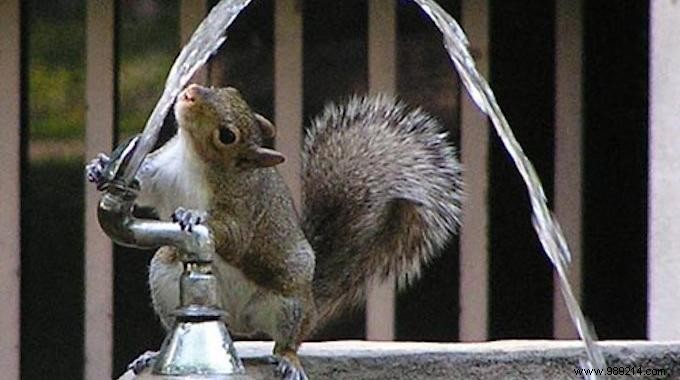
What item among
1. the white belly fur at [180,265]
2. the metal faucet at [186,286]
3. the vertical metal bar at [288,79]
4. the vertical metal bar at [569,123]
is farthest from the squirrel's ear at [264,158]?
the vertical metal bar at [569,123]

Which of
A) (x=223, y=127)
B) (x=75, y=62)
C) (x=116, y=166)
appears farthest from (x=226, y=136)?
(x=75, y=62)

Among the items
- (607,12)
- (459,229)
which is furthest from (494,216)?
(607,12)

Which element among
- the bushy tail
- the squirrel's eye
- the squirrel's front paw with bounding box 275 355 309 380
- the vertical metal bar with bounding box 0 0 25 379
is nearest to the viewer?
the squirrel's front paw with bounding box 275 355 309 380

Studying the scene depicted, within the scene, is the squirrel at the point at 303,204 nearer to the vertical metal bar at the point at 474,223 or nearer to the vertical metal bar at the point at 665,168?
the vertical metal bar at the point at 665,168

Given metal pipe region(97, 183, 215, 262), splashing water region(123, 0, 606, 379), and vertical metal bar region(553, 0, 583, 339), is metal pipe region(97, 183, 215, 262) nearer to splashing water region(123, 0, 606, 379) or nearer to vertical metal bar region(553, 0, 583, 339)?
splashing water region(123, 0, 606, 379)

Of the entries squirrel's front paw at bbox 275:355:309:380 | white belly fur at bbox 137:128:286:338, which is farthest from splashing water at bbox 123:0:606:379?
squirrel's front paw at bbox 275:355:309:380

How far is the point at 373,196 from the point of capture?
3.74m

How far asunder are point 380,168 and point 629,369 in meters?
0.71

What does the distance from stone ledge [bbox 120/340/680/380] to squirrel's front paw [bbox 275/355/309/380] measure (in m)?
0.02

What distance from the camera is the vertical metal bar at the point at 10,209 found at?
14.3ft

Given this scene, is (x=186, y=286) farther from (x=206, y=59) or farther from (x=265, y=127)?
(x=265, y=127)

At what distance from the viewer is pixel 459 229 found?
14.8 ft

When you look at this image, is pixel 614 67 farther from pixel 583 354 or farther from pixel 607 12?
pixel 583 354

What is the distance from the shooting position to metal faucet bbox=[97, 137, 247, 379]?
224 cm
